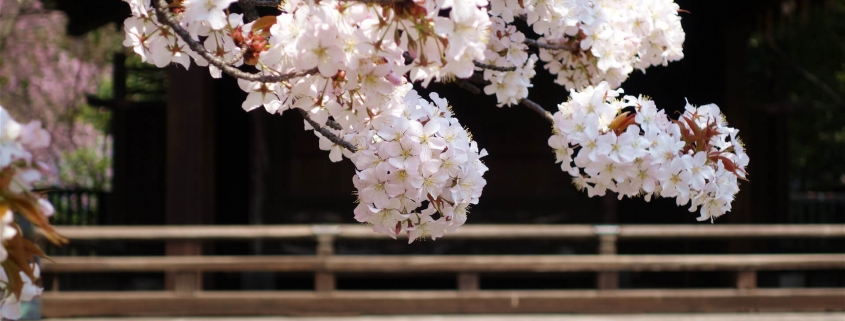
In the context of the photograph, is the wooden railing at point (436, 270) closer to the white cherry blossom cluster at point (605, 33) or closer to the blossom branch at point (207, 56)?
the white cherry blossom cluster at point (605, 33)

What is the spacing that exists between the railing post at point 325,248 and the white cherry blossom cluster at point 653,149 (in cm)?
406

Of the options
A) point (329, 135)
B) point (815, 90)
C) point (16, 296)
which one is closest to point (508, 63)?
point (329, 135)

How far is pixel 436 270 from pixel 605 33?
3853 mm

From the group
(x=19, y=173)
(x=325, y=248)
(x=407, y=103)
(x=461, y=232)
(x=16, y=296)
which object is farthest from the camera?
(x=325, y=248)

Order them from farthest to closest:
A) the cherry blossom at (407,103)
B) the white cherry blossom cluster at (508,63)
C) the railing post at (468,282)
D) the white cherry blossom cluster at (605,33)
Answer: the railing post at (468,282), the white cherry blossom cluster at (508,63), the white cherry blossom cluster at (605,33), the cherry blossom at (407,103)

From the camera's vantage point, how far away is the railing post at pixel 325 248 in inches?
218

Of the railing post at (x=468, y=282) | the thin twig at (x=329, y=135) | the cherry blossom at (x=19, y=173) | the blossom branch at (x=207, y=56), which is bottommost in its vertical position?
the railing post at (x=468, y=282)

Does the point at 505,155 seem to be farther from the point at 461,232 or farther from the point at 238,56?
the point at 238,56

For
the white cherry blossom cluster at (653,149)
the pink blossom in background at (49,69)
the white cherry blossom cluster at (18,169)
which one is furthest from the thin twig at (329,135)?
the pink blossom in background at (49,69)

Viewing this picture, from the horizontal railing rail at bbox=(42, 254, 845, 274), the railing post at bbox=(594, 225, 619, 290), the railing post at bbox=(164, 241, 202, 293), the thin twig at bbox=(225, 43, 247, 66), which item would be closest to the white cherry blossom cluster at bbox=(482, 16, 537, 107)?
the thin twig at bbox=(225, 43, 247, 66)

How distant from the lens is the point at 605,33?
1.87m

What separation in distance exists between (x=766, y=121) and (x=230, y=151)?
16.1 ft

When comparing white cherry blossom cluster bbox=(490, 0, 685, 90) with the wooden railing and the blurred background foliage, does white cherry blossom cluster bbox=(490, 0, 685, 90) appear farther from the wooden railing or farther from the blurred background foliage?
the blurred background foliage

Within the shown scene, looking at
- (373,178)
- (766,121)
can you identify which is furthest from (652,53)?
(766,121)
